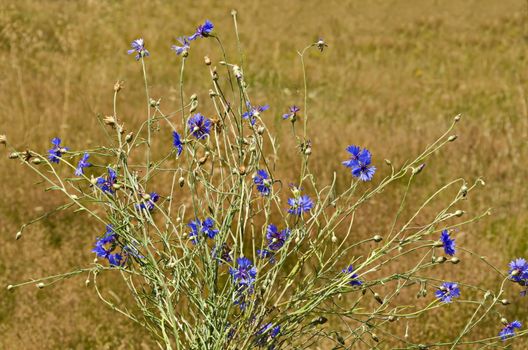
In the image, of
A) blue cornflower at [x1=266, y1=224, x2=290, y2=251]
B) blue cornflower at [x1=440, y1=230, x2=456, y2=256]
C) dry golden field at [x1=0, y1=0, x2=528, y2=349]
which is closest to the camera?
blue cornflower at [x1=440, y1=230, x2=456, y2=256]

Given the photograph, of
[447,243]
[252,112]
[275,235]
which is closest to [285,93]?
[252,112]

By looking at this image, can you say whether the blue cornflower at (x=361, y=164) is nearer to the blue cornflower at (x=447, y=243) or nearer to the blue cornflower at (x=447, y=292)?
the blue cornflower at (x=447, y=243)

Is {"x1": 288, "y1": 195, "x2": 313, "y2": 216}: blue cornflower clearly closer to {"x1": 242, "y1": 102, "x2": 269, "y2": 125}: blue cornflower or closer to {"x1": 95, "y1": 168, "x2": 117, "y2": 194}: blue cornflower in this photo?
{"x1": 242, "y1": 102, "x2": 269, "y2": 125}: blue cornflower

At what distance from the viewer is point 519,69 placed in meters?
9.46

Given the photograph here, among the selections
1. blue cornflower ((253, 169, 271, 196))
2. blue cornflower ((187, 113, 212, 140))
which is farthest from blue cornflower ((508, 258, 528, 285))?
blue cornflower ((187, 113, 212, 140))

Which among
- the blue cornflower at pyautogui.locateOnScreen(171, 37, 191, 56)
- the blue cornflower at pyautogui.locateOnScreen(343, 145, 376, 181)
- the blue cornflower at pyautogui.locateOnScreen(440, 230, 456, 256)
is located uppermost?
the blue cornflower at pyautogui.locateOnScreen(171, 37, 191, 56)

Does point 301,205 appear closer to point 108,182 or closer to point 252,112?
point 252,112

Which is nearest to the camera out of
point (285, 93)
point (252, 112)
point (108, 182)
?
point (108, 182)

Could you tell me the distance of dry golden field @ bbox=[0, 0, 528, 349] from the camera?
380 centimetres

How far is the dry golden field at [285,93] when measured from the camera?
3801 mm

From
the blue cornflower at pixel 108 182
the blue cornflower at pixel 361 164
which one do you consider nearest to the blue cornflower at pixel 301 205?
the blue cornflower at pixel 361 164

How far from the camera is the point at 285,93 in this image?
7883 mm

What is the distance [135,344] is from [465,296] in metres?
1.67

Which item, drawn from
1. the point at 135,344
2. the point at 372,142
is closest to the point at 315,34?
the point at 372,142
